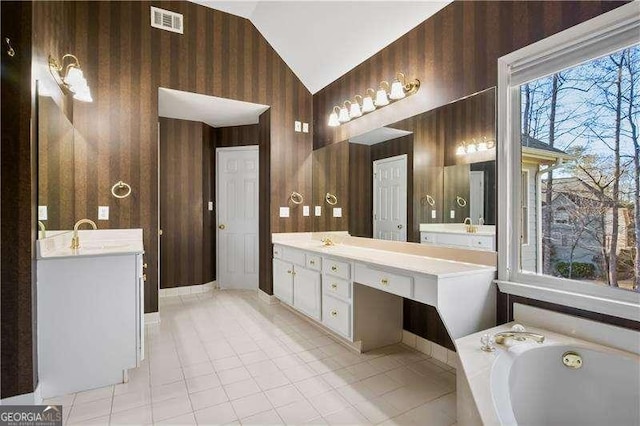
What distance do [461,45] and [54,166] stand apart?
301 centimetres

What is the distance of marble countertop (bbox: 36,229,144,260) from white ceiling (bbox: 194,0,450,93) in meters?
2.59

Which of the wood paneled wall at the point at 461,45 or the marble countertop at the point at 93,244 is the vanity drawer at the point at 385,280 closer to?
the wood paneled wall at the point at 461,45

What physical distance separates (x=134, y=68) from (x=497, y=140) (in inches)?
131

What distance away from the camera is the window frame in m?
1.44

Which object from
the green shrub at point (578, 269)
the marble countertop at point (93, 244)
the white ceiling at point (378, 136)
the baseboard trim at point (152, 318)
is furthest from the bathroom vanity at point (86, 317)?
the green shrub at point (578, 269)

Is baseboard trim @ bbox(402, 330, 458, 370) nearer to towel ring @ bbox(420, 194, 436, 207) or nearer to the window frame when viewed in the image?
the window frame

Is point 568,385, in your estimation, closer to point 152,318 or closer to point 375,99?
point 375,99

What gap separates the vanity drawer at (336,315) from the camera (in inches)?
98.7

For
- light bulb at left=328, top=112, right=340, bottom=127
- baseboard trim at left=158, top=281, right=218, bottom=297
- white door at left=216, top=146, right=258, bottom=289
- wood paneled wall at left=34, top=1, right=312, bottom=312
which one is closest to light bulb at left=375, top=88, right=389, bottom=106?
light bulb at left=328, top=112, right=340, bottom=127

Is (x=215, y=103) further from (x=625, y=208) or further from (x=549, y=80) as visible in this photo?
(x=625, y=208)

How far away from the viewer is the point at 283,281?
3.52 m

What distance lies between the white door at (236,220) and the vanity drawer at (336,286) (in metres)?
2.04

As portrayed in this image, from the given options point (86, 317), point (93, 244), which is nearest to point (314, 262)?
point (86, 317)

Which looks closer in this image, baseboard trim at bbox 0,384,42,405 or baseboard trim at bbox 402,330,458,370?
baseboard trim at bbox 0,384,42,405
